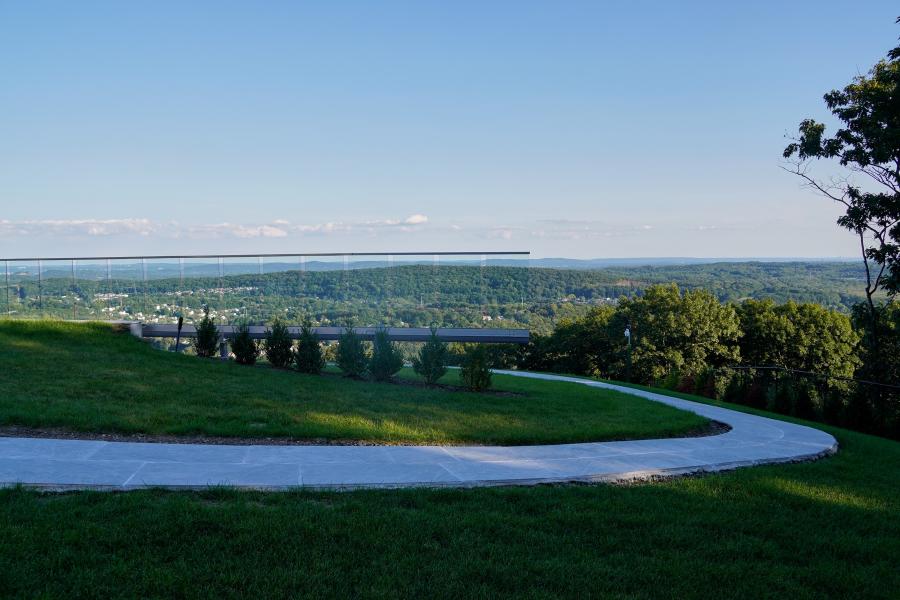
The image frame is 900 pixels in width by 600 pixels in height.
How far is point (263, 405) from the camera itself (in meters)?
7.97

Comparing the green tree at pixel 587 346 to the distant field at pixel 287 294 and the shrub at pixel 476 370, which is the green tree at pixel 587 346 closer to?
the distant field at pixel 287 294

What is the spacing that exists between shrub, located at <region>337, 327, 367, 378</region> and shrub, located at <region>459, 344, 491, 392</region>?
1.84m

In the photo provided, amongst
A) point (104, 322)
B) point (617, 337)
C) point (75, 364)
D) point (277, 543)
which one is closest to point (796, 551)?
point (277, 543)

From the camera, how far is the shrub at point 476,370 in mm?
11336

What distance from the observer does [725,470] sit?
6156mm

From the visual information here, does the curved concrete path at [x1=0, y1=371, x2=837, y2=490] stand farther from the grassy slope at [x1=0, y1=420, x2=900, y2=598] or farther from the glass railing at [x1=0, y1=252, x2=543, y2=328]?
the glass railing at [x1=0, y1=252, x2=543, y2=328]

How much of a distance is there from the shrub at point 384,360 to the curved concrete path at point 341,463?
499 cm

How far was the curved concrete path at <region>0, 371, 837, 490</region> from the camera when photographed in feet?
15.6

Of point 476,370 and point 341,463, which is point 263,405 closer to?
point 341,463

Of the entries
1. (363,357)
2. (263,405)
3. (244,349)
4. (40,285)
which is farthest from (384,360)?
(40,285)

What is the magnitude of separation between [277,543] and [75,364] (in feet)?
25.9

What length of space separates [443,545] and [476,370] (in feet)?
25.0

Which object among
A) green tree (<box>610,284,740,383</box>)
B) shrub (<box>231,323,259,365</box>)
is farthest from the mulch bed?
green tree (<box>610,284,740,383</box>)

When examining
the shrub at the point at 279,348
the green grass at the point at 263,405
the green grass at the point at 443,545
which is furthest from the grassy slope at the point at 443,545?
the shrub at the point at 279,348
